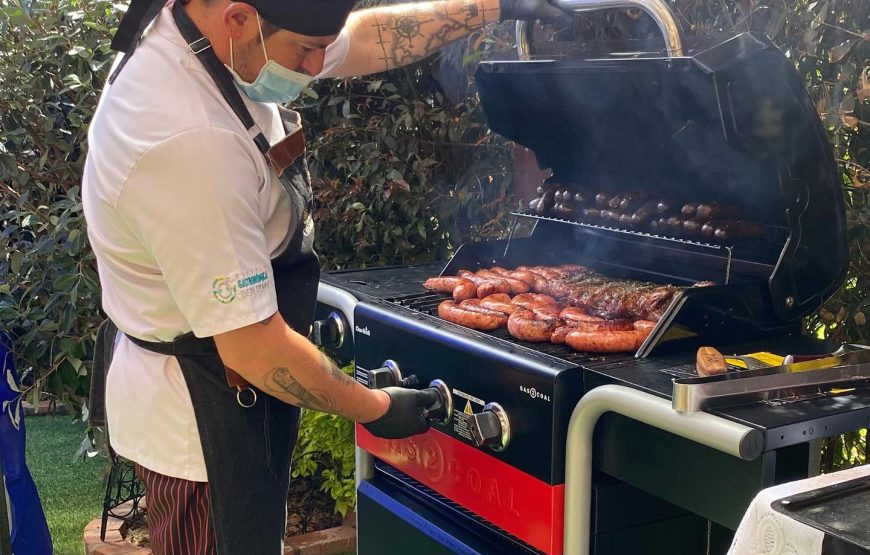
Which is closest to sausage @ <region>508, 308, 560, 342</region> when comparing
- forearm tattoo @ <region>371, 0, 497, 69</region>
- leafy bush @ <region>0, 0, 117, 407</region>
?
forearm tattoo @ <region>371, 0, 497, 69</region>

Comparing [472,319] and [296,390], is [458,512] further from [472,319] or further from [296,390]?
[296,390]

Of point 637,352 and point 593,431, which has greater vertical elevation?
point 637,352

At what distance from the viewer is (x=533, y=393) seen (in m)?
2.01

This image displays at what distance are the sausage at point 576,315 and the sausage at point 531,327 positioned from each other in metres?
0.04

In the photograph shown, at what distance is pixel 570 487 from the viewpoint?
197cm

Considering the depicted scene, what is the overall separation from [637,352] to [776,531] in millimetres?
730

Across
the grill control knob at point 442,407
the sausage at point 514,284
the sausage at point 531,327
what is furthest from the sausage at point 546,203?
the grill control knob at point 442,407

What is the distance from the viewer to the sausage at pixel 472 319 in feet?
7.67

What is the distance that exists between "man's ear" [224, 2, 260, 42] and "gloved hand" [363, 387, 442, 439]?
0.92 m

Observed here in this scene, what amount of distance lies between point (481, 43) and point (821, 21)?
4.83 ft

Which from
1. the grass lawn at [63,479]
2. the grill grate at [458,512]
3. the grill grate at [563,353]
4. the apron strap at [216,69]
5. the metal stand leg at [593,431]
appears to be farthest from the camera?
the grass lawn at [63,479]

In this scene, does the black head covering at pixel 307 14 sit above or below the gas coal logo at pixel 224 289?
above

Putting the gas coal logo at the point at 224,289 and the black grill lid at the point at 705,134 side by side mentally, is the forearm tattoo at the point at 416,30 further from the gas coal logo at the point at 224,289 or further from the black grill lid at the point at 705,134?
the gas coal logo at the point at 224,289

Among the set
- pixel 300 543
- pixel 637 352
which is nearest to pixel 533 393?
pixel 637 352
